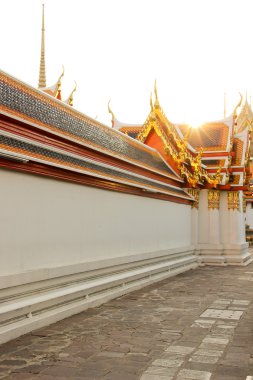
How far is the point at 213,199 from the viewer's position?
1909 cm

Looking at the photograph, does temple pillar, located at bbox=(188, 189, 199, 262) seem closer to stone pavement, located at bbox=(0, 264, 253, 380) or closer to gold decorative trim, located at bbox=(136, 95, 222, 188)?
gold decorative trim, located at bbox=(136, 95, 222, 188)

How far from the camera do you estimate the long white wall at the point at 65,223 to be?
285 inches

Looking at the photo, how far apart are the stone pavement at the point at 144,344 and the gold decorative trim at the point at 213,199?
8.76 metres

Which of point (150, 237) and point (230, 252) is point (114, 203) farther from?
point (230, 252)

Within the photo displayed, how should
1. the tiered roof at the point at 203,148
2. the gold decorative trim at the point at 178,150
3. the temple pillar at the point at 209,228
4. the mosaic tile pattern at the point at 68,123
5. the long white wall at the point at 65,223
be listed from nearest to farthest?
the long white wall at the point at 65,223 → the mosaic tile pattern at the point at 68,123 → the gold decorative trim at the point at 178,150 → the tiered roof at the point at 203,148 → the temple pillar at the point at 209,228

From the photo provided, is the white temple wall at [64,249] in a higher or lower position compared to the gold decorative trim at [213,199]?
lower

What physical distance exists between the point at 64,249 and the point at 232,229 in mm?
11678

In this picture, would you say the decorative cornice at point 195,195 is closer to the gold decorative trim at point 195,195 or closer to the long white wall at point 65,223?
the gold decorative trim at point 195,195

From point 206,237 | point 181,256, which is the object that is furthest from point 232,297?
point 206,237

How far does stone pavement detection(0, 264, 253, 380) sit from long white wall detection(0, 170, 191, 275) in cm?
106

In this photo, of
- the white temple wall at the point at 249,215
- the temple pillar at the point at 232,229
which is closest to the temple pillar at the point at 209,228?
the temple pillar at the point at 232,229

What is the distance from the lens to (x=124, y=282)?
10969mm

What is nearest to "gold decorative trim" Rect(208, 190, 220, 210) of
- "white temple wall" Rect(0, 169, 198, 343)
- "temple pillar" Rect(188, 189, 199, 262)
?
"temple pillar" Rect(188, 189, 199, 262)

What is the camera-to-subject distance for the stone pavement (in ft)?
17.2
